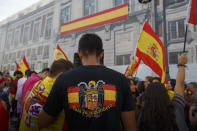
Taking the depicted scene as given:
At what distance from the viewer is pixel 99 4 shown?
13953 mm

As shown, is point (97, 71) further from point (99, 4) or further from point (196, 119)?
point (99, 4)

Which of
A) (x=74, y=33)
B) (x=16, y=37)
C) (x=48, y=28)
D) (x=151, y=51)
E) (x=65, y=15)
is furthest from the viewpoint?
(x=16, y=37)

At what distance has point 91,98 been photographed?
1328mm

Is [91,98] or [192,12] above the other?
[192,12]

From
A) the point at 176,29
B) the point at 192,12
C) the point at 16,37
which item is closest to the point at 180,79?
the point at 192,12

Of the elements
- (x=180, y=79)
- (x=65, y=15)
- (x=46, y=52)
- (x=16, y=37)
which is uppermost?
(x=65, y=15)

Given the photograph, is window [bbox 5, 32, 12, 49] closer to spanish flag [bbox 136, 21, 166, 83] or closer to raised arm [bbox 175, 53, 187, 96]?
spanish flag [bbox 136, 21, 166, 83]

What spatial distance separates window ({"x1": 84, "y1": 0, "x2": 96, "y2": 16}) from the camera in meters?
14.5

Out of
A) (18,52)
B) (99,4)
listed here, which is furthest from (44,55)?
(99,4)

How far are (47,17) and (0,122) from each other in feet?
58.9

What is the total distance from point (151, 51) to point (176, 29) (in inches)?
290

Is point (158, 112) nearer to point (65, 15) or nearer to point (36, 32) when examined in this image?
point (65, 15)

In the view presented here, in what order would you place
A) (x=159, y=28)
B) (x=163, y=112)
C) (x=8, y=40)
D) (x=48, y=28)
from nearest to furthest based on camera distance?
(x=163, y=112) < (x=159, y=28) < (x=48, y=28) < (x=8, y=40)

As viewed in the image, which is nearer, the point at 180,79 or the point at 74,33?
the point at 180,79
